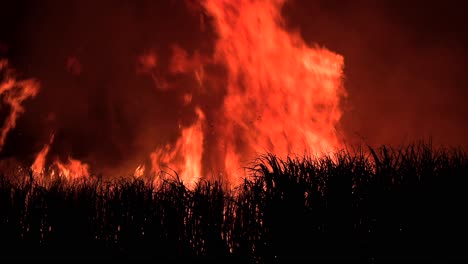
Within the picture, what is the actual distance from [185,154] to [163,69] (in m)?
2.69

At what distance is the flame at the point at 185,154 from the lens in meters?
12.1

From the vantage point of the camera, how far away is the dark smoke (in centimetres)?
1336

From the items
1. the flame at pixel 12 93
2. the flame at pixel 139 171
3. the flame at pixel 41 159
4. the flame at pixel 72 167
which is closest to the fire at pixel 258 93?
the flame at pixel 139 171

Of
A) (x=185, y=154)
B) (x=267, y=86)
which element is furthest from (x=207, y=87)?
(x=185, y=154)

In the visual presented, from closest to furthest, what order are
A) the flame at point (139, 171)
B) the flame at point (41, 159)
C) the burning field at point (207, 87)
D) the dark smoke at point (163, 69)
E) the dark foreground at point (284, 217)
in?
the dark foreground at point (284, 217), the burning field at point (207, 87), the flame at point (139, 171), the flame at point (41, 159), the dark smoke at point (163, 69)

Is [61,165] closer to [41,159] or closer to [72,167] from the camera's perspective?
[72,167]

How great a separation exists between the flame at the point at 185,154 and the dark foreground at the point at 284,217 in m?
5.90

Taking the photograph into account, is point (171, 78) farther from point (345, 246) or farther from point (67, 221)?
point (345, 246)

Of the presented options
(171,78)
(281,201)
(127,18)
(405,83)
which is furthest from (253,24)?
(281,201)

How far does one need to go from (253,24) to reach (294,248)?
28.3 feet

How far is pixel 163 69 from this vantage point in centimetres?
1352

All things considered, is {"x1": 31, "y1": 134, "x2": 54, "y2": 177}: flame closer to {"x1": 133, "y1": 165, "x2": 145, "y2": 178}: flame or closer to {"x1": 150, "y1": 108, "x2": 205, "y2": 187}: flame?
{"x1": 133, "y1": 165, "x2": 145, "y2": 178}: flame

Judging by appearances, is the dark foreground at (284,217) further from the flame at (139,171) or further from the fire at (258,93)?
the flame at (139,171)

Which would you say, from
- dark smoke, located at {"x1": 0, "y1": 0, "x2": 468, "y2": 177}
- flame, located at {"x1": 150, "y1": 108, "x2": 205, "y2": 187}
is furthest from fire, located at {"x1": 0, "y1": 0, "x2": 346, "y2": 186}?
dark smoke, located at {"x1": 0, "y1": 0, "x2": 468, "y2": 177}
